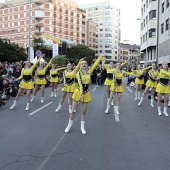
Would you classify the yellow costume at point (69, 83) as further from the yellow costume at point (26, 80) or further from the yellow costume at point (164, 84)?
the yellow costume at point (164, 84)

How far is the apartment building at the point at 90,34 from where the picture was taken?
113 meters

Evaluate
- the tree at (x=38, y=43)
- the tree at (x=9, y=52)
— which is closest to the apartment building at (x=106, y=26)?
the tree at (x=38, y=43)

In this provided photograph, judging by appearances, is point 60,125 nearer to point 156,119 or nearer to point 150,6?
point 156,119

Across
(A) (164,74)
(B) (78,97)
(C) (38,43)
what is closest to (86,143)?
(B) (78,97)

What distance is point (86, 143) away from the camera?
582 centimetres

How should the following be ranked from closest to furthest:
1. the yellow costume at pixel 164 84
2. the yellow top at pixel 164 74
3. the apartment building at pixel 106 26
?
the yellow top at pixel 164 74
the yellow costume at pixel 164 84
the apartment building at pixel 106 26

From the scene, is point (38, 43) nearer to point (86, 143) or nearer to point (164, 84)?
point (164, 84)

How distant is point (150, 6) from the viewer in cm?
3872

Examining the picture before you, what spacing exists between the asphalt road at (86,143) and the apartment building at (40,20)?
263 feet

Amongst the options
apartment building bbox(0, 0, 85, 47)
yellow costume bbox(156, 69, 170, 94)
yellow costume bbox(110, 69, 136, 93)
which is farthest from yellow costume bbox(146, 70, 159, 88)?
apartment building bbox(0, 0, 85, 47)

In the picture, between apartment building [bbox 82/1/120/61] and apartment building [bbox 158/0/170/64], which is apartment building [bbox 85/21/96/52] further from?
apartment building [bbox 158/0/170/64]

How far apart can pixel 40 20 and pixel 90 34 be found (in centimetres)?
3486

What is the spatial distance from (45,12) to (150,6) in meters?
53.7

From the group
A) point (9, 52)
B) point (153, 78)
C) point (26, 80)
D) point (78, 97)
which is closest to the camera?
point (78, 97)
